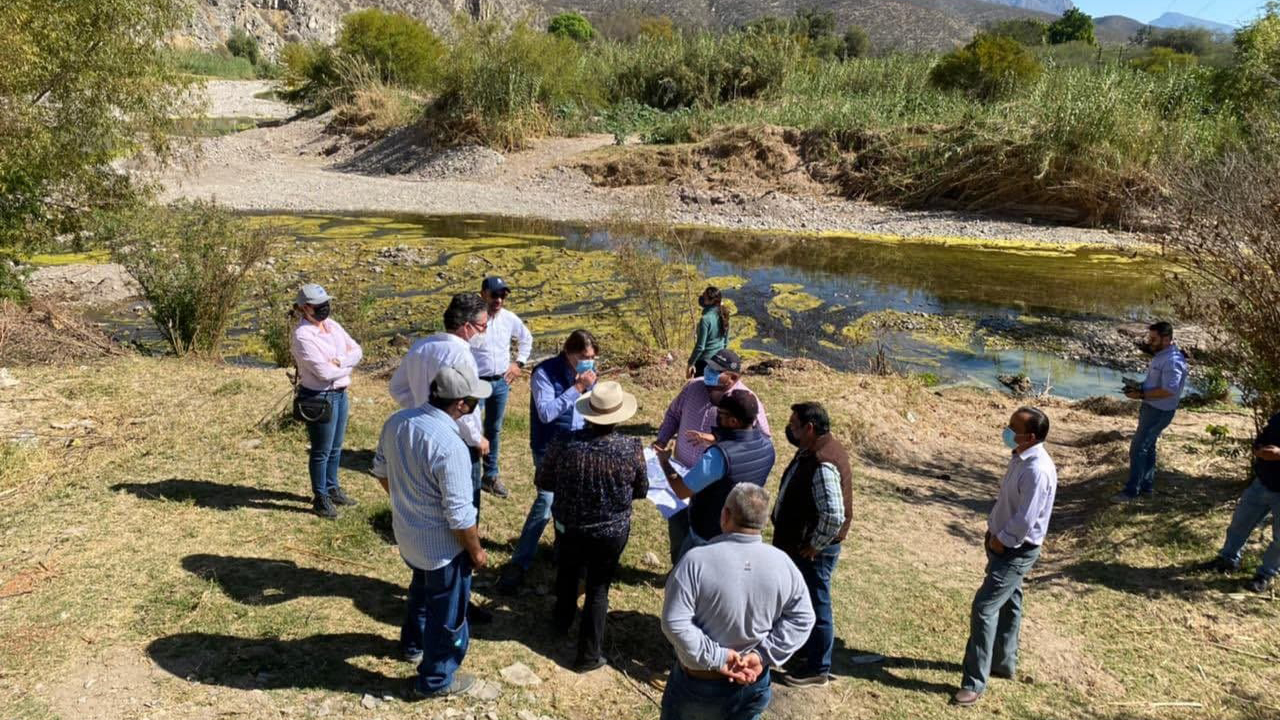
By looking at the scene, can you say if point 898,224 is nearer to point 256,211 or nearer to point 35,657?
point 256,211

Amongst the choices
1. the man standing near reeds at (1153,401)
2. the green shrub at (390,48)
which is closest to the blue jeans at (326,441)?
the man standing near reeds at (1153,401)

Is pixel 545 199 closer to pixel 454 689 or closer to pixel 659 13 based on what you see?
pixel 454 689

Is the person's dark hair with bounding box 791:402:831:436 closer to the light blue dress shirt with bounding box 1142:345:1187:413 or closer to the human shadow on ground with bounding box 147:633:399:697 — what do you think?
the human shadow on ground with bounding box 147:633:399:697

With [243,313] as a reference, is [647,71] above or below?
above

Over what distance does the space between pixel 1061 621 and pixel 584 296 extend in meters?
11.8

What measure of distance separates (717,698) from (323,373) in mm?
3719

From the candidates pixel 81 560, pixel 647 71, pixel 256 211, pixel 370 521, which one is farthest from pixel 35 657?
pixel 647 71

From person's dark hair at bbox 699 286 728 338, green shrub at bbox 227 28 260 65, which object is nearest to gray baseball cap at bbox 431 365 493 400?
person's dark hair at bbox 699 286 728 338

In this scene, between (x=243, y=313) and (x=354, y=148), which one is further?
(x=354, y=148)

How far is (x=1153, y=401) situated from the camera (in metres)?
7.03

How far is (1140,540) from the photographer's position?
6574mm

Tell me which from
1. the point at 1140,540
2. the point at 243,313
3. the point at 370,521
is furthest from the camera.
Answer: the point at 243,313

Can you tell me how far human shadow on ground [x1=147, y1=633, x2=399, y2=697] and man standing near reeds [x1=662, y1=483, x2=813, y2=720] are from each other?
187 cm

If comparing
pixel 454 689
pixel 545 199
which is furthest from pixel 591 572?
pixel 545 199
